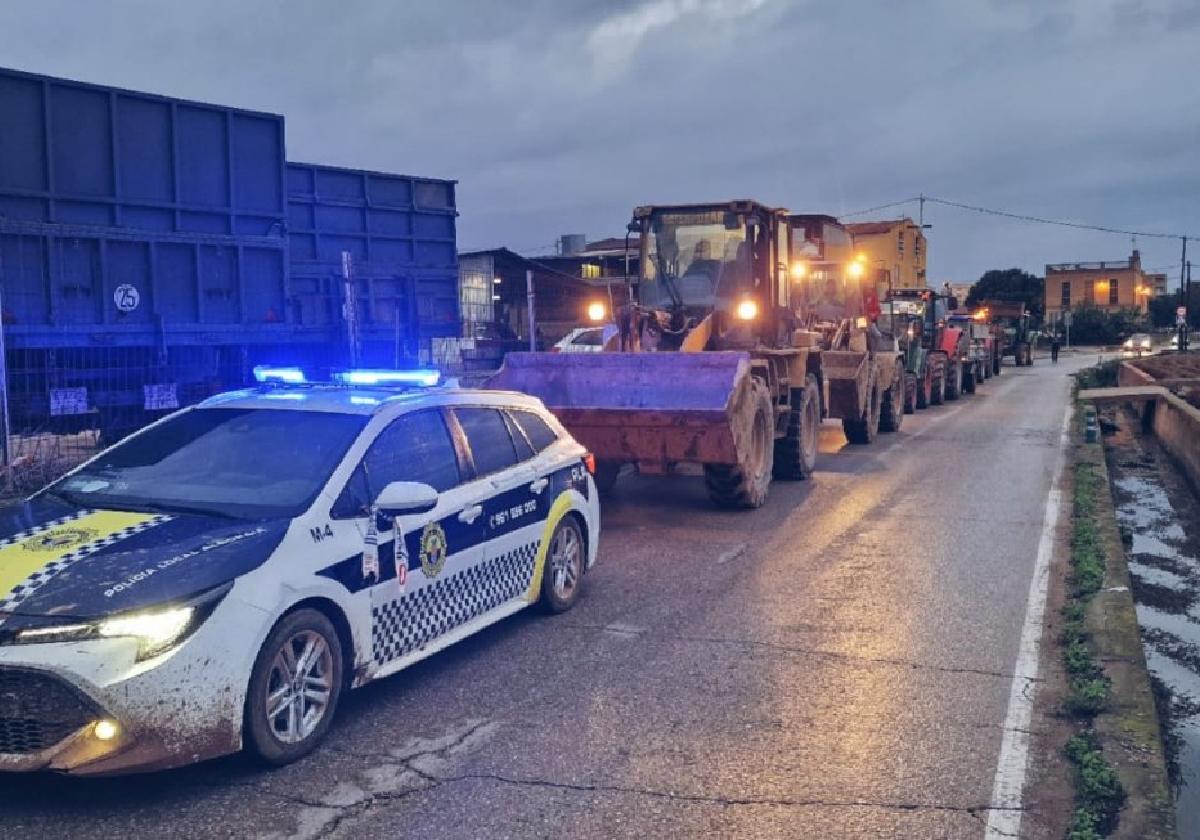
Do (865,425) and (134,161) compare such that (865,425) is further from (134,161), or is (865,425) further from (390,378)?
(390,378)

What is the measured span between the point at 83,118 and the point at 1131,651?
10.8m

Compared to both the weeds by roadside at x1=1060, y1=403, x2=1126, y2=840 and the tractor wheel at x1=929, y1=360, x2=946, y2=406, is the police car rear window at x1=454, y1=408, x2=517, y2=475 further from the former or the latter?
the tractor wheel at x1=929, y1=360, x2=946, y2=406

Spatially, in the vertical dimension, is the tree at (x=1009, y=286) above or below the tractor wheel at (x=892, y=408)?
above

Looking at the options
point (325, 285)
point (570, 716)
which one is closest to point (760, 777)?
point (570, 716)

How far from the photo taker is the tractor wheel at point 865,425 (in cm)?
1745

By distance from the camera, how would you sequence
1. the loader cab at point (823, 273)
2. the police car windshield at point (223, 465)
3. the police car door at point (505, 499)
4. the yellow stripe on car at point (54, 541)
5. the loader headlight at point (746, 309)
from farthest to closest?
the loader cab at point (823, 273)
the loader headlight at point (746, 309)
the police car door at point (505, 499)
the police car windshield at point (223, 465)
the yellow stripe on car at point (54, 541)

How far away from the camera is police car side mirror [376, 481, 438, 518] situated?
523 cm

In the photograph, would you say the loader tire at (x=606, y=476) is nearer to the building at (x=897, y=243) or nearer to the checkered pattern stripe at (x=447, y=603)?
the checkered pattern stripe at (x=447, y=603)

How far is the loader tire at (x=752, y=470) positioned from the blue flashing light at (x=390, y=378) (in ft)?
14.6

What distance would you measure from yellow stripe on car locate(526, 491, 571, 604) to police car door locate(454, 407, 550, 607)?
0.05 m

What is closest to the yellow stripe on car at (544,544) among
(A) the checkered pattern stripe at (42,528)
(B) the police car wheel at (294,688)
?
(B) the police car wheel at (294,688)

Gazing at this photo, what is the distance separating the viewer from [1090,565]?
8180 mm

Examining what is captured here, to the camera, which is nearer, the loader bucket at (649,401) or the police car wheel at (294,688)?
the police car wheel at (294,688)

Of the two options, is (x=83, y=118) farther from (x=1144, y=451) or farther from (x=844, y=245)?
(x=1144, y=451)
